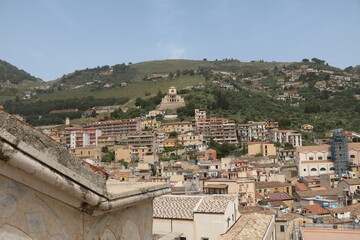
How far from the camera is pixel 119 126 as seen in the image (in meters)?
84.6

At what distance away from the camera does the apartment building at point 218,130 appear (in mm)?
74062

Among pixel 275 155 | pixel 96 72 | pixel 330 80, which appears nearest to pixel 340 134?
pixel 275 155

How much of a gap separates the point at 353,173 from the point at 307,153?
8663 mm

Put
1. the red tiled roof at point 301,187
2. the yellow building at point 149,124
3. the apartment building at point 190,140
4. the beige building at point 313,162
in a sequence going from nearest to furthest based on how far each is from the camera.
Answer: the red tiled roof at point 301,187 < the beige building at point 313,162 < the apartment building at point 190,140 < the yellow building at point 149,124

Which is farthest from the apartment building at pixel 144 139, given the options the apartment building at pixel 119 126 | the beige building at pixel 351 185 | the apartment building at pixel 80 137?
the beige building at pixel 351 185

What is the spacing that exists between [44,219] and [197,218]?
13846mm

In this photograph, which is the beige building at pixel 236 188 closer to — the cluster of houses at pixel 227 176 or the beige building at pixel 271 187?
the cluster of houses at pixel 227 176

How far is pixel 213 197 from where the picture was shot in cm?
1683

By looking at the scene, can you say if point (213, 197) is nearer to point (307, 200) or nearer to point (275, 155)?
point (307, 200)

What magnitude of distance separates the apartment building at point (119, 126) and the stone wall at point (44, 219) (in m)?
80.6

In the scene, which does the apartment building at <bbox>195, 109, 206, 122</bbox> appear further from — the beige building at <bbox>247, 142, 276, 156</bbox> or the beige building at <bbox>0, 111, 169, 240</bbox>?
the beige building at <bbox>0, 111, 169, 240</bbox>

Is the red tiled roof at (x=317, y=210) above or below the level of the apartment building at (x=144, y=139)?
below

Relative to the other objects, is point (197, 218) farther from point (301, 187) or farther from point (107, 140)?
point (107, 140)

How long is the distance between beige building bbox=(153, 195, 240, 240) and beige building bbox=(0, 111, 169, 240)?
42.6 feet
